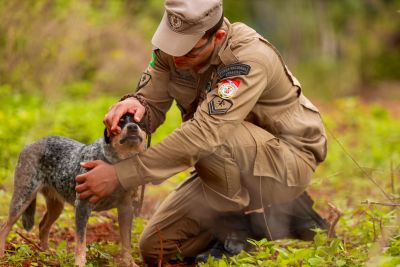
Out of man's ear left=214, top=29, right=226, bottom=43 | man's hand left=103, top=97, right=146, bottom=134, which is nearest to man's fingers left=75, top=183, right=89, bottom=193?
man's hand left=103, top=97, right=146, bottom=134

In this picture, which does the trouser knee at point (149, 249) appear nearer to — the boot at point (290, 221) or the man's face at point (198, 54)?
the boot at point (290, 221)

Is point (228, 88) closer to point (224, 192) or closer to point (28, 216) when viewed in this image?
point (224, 192)

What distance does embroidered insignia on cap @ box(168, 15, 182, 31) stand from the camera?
4.34 m

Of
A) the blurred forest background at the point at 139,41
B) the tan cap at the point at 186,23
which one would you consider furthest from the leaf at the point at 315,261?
the blurred forest background at the point at 139,41

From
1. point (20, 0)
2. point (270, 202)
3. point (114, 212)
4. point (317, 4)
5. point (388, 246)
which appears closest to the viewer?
point (388, 246)

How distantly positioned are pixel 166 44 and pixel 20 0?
22.0ft

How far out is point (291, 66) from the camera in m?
21.0

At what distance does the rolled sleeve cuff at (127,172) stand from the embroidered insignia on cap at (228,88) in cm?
64

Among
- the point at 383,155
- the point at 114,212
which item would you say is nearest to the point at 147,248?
the point at 114,212

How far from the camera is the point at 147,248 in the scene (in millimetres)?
4977

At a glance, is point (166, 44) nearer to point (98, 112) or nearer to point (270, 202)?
point (270, 202)

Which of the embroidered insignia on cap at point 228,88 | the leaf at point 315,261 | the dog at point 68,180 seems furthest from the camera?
the dog at point 68,180

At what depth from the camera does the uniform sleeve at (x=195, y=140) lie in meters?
4.21

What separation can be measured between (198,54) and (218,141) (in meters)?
0.58
